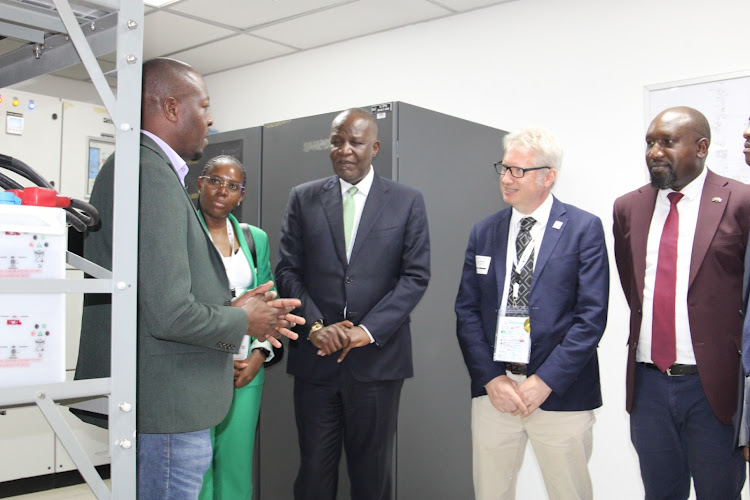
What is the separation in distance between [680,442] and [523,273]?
29.8 inches

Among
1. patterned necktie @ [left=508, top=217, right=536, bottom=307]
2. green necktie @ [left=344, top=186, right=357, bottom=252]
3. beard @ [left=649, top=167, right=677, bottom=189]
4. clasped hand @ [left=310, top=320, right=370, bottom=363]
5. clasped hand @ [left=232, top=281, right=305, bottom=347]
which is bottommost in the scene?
clasped hand @ [left=310, top=320, right=370, bottom=363]

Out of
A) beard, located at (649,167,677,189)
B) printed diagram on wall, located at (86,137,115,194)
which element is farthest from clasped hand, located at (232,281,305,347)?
printed diagram on wall, located at (86,137,115,194)

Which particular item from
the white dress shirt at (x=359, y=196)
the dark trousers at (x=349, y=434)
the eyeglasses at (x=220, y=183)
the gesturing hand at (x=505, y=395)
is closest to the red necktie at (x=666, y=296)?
the gesturing hand at (x=505, y=395)

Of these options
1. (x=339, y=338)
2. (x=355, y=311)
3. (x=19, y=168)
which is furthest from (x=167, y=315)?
(x=355, y=311)

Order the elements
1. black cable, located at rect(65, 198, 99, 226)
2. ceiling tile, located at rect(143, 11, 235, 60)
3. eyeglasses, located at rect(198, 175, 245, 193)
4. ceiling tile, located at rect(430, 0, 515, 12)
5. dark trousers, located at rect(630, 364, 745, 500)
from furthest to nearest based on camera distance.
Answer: ceiling tile, located at rect(143, 11, 235, 60) < ceiling tile, located at rect(430, 0, 515, 12) < eyeglasses, located at rect(198, 175, 245, 193) < dark trousers, located at rect(630, 364, 745, 500) < black cable, located at rect(65, 198, 99, 226)

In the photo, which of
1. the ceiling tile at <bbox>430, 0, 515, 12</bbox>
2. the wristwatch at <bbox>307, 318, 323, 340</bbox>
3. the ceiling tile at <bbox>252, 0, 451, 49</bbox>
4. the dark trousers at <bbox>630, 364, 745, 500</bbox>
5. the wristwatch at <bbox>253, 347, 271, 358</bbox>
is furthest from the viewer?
the ceiling tile at <bbox>252, 0, 451, 49</bbox>

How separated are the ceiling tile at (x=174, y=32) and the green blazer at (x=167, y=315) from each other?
3242mm

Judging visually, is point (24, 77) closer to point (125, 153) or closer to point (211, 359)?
point (125, 153)

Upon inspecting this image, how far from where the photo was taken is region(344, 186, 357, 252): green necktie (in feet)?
8.72

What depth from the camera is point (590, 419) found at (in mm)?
2400

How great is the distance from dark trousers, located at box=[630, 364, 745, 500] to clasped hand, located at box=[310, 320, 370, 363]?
968 millimetres

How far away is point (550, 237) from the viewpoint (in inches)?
95.6

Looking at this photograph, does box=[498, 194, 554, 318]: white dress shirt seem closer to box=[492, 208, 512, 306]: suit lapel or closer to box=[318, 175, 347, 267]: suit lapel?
box=[492, 208, 512, 306]: suit lapel

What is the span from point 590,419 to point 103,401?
63.2 inches
